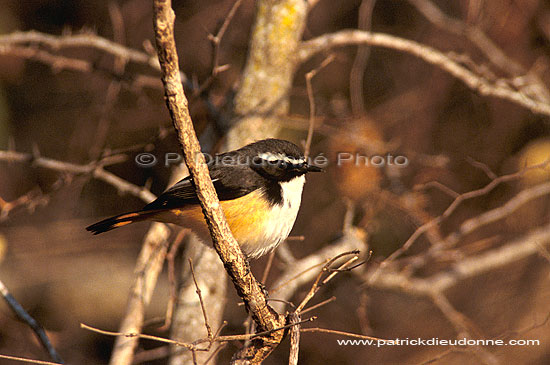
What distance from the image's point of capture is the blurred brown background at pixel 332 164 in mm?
6750

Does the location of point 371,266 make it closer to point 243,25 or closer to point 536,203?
point 536,203

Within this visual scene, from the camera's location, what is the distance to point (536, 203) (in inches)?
281

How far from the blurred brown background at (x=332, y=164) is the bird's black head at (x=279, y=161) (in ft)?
7.23

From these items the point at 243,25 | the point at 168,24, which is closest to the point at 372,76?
the point at 243,25

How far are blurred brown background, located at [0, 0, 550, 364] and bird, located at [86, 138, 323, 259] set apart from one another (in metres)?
2.16

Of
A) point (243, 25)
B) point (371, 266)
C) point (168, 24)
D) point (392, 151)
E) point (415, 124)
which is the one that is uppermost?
point (243, 25)

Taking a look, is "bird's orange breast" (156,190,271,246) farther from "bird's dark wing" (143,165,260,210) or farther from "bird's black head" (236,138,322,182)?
"bird's black head" (236,138,322,182)

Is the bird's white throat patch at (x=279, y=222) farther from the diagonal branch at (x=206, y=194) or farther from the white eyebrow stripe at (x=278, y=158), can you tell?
the diagonal branch at (x=206, y=194)

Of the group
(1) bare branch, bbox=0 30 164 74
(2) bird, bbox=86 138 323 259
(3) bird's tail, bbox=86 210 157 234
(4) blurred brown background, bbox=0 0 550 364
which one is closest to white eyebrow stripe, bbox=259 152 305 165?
(2) bird, bbox=86 138 323 259

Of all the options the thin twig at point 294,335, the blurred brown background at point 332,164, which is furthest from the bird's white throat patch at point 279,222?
the blurred brown background at point 332,164

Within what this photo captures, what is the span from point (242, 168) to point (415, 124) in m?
4.40

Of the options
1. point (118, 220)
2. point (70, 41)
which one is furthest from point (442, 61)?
point (70, 41)

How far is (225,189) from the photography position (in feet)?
12.0

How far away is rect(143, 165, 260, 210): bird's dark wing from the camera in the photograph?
11.9ft
